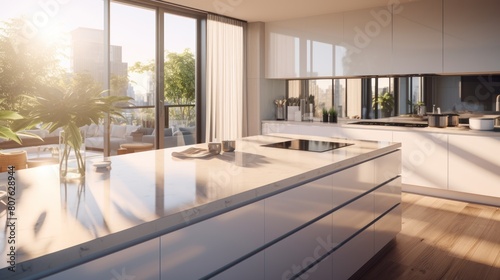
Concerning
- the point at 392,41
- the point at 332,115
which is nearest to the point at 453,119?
the point at 392,41

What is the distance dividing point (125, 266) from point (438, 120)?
4.62 meters

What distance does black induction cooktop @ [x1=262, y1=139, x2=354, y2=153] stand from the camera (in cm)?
281

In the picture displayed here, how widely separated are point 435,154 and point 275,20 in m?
3.06

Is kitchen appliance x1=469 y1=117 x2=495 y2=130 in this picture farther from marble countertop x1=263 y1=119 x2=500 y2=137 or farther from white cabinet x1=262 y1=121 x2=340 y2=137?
white cabinet x1=262 y1=121 x2=340 y2=137

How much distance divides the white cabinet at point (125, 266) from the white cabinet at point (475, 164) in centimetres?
422

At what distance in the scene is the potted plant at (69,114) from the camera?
164cm

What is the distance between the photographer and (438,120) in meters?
4.93

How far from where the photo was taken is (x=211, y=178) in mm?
1820

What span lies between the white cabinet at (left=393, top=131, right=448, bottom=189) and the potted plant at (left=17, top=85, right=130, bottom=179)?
391 centimetres

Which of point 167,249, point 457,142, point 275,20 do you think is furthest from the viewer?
point 275,20

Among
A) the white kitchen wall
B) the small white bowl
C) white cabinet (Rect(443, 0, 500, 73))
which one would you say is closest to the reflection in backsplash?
white cabinet (Rect(443, 0, 500, 73))

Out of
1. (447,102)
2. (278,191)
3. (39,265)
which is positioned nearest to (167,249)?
(39,265)

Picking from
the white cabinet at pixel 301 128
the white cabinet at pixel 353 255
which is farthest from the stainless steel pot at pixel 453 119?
the white cabinet at pixel 353 255

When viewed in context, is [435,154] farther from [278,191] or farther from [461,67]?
[278,191]
